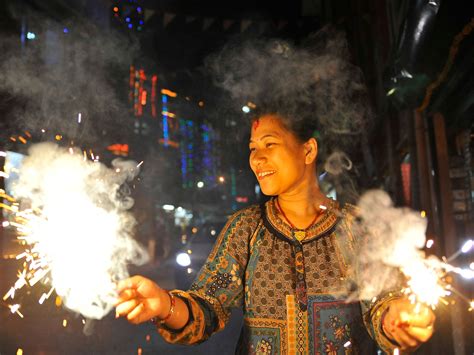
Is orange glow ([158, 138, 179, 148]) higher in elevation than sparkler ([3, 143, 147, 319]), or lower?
higher

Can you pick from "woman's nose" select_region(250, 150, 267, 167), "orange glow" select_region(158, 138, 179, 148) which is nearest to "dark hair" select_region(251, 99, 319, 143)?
"woman's nose" select_region(250, 150, 267, 167)

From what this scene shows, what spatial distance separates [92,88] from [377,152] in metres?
8.64

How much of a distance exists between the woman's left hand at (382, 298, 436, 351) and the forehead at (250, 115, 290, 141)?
3.77 feet

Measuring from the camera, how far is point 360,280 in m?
2.41

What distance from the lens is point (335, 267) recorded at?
242 centimetres

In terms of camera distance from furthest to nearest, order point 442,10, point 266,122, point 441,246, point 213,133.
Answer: point 213,133
point 441,246
point 442,10
point 266,122

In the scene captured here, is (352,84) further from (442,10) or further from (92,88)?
(92,88)

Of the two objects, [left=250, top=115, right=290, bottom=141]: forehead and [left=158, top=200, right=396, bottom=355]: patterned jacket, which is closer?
[left=158, top=200, right=396, bottom=355]: patterned jacket

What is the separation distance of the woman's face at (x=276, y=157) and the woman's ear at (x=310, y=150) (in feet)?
0.10

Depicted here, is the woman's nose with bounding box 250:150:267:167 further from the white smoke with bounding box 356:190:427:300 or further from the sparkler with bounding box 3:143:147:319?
the sparkler with bounding box 3:143:147:319

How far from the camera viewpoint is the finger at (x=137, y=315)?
199 cm

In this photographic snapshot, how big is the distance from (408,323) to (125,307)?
1256mm

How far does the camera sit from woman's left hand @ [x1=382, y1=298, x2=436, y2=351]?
191 centimetres

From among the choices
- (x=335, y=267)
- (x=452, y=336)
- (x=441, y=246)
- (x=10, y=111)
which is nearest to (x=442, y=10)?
(x=335, y=267)
